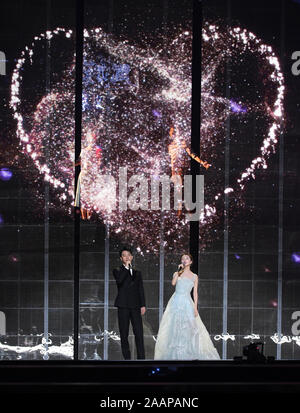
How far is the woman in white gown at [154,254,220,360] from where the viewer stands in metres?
5.73

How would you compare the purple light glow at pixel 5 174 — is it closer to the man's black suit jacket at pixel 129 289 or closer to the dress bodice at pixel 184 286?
the man's black suit jacket at pixel 129 289

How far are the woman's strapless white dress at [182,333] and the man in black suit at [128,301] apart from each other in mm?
232

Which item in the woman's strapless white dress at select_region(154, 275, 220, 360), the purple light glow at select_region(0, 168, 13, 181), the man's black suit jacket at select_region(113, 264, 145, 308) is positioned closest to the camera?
the woman's strapless white dress at select_region(154, 275, 220, 360)

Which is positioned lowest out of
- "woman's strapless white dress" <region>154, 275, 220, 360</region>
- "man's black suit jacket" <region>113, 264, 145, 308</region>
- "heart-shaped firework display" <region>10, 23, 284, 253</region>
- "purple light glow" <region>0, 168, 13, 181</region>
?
"woman's strapless white dress" <region>154, 275, 220, 360</region>

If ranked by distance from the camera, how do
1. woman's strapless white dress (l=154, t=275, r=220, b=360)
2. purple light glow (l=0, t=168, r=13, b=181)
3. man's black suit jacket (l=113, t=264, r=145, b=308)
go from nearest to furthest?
woman's strapless white dress (l=154, t=275, r=220, b=360) → man's black suit jacket (l=113, t=264, r=145, b=308) → purple light glow (l=0, t=168, r=13, b=181)

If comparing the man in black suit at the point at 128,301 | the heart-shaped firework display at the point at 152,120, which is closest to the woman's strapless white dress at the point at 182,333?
the man in black suit at the point at 128,301

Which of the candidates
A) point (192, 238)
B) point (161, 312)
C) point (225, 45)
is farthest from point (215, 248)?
point (225, 45)

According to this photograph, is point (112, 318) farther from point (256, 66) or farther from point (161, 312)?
point (256, 66)

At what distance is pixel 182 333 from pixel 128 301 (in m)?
0.65

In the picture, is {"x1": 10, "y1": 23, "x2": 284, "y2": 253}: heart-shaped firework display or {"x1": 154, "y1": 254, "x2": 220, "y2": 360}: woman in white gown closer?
{"x1": 154, "y1": 254, "x2": 220, "y2": 360}: woman in white gown

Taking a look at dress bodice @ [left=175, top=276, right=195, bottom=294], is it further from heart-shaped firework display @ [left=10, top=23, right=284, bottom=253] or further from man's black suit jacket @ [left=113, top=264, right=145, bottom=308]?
heart-shaped firework display @ [left=10, top=23, right=284, bottom=253]

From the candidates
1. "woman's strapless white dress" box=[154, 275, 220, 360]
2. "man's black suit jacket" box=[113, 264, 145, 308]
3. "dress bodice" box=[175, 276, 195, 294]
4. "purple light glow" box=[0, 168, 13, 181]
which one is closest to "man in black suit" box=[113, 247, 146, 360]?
"man's black suit jacket" box=[113, 264, 145, 308]

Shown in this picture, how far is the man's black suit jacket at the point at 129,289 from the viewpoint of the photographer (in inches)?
230

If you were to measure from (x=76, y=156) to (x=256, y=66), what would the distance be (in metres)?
2.27
